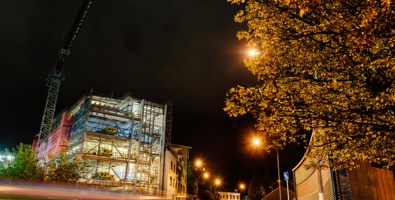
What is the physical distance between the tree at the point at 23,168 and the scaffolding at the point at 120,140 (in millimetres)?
11029

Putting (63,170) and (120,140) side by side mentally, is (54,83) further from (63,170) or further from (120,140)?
(63,170)

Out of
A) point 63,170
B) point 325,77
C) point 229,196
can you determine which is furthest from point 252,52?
point 229,196

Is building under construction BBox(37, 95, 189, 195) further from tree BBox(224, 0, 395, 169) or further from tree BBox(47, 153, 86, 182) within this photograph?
tree BBox(224, 0, 395, 169)

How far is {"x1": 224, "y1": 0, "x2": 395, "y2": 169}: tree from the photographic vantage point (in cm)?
870

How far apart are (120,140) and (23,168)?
2028 centimetres

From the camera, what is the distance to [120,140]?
58906mm

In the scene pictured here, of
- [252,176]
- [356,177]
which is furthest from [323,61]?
[252,176]

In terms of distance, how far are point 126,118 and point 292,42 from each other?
53957mm

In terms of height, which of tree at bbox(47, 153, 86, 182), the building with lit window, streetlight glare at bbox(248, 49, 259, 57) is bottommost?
the building with lit window

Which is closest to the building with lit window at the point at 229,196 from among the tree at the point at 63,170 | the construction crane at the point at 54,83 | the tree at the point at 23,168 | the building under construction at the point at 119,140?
the building under construction at the point at 119,140

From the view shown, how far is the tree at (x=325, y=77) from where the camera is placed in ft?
28.6

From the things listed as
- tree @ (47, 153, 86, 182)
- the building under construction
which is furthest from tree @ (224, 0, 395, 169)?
the building under construction

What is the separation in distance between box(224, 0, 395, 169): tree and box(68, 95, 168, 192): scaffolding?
46.2m

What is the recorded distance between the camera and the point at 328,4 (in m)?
9.68
